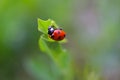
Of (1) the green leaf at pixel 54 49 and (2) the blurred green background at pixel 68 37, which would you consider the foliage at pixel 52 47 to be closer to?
(1) the green leaf at pixel 54 49

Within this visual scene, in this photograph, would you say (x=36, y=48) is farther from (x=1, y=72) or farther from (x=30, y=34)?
(x=1, y=72)

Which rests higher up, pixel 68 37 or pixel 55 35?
pixel 68 37

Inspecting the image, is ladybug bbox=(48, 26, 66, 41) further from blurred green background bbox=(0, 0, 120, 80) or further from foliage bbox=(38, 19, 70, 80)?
blurred green background bbox=(0, 0, 120, 80)

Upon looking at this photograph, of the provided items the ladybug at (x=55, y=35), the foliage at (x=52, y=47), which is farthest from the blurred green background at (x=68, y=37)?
the ladybug at (x=55, y=35)

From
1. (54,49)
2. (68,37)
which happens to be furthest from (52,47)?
(68,37)

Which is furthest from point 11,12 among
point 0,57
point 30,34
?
point 0,57

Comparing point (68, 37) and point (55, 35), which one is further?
point (68, 37)

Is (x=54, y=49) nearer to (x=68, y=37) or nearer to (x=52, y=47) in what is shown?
(x=52, y=47)

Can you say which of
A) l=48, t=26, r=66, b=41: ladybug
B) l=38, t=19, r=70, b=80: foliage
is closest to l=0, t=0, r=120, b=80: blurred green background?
l=38, t=19, r=70, b=80: foliage

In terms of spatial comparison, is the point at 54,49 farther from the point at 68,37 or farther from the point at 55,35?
the point at 68,37
